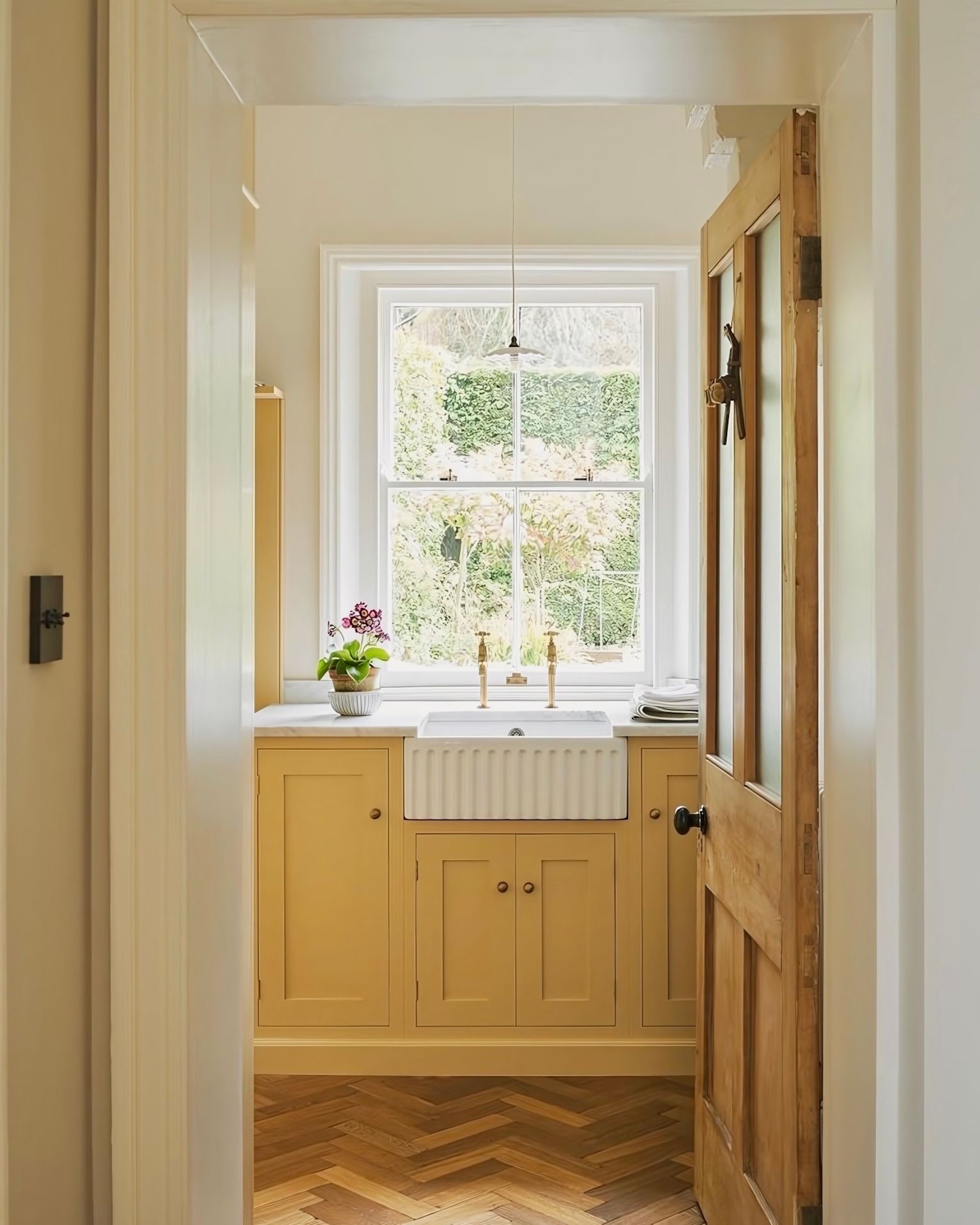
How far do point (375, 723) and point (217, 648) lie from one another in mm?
1815

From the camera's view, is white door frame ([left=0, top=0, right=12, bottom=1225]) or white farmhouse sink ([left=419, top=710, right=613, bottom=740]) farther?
white farmhouse sink ([left=419, top=710, right=613, bottom=740])

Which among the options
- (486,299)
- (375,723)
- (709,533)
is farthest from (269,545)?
(709,533)

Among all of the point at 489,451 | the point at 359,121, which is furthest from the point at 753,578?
the point at 359,121

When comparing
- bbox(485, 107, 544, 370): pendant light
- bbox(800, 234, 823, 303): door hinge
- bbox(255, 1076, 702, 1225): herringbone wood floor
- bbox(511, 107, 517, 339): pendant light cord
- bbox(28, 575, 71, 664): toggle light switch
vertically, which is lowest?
bbox(255, 1076, 702, 1225): herringbone wood floor

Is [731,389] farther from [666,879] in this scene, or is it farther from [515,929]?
[515,929]

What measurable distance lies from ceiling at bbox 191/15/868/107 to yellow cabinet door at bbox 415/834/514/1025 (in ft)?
7.06

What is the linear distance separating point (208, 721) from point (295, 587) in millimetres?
2339

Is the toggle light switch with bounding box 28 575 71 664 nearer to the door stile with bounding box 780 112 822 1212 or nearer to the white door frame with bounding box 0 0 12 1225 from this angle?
the white door frame with bounding box 0 0 12 1225

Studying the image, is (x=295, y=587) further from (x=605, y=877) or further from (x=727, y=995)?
(x=727, y=995)

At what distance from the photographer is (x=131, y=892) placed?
1.25 metres

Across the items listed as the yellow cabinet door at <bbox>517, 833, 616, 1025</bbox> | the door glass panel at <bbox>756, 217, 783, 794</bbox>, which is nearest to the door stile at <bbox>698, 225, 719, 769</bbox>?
the door glass panel at <bbox>756, 217, 783, 794</bbox>

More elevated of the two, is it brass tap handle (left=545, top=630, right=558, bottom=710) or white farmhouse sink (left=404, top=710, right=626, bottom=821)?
brass tap handle (left=545, top=630, right=558, bottom=710)

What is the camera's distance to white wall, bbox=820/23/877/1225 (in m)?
1.26

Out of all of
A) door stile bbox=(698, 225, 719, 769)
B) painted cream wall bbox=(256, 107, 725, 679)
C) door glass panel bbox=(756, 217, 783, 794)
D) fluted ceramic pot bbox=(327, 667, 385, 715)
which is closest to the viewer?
door glass panel bbox=(756, 217, 783, 794)
